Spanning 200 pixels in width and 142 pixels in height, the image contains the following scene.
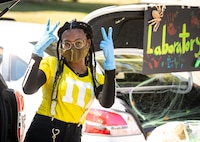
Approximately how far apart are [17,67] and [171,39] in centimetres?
138

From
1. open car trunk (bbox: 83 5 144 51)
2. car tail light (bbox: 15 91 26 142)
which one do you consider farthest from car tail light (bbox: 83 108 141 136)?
car tail light (bbox: 15 91 26 142)

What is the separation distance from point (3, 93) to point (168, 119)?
9.92 ft

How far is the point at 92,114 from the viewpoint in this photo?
14.6ft

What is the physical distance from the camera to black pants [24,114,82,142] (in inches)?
125

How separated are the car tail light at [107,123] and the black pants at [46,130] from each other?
1.22m

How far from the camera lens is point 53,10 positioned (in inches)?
861

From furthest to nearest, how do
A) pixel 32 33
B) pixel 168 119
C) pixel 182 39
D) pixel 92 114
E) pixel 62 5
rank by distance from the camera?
pixel 62 5 → pixel 168 119 → pixel 32 33 → pixel 182 39 → pixel 92 114

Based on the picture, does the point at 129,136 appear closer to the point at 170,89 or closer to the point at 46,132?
the point at 46,132

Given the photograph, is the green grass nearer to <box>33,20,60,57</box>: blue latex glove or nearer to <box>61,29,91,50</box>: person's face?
<box>61,29,91,50</box>: person's face

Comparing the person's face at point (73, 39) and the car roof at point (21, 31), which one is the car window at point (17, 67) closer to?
the car roof at point (21, 31)

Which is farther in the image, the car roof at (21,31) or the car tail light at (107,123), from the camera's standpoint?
the car roof at (21,31)

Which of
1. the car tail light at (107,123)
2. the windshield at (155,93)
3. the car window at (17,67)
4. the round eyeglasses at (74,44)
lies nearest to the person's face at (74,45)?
the round eyeglasses at (74,44)

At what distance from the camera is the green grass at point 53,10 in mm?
18777

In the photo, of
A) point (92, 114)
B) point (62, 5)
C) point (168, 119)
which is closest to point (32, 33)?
point (92, 114)
